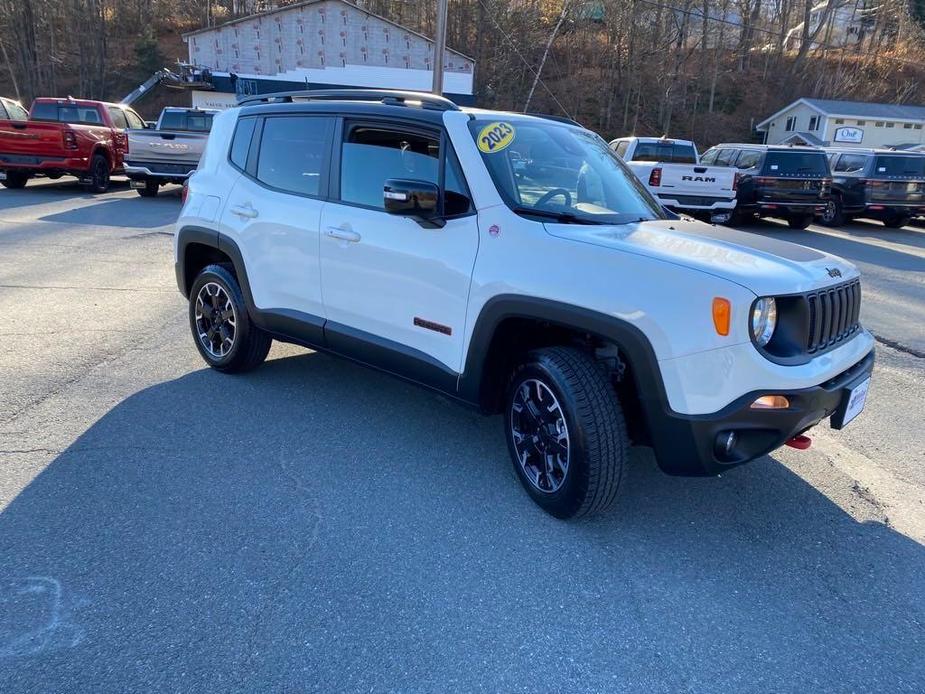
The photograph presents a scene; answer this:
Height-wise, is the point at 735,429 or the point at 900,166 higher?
the point at 900,166

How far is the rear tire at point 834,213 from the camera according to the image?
54.7ft

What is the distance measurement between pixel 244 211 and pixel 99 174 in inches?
538

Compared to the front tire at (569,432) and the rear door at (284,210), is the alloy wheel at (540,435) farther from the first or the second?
the rear door at (284,210)

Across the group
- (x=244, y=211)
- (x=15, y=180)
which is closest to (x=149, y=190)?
(x=15, y=180)

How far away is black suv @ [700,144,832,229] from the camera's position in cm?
1520

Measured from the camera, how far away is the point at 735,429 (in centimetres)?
289

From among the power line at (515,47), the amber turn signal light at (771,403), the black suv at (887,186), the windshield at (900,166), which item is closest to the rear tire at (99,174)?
the amber turn signal light at (771,403)

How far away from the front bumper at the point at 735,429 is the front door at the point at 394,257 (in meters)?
1.18

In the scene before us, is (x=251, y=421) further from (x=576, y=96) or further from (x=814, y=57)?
(x=814, y=57)

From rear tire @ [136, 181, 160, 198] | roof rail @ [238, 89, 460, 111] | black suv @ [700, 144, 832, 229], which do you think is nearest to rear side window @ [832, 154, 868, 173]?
black suv @ [700, 144, 832, 229]

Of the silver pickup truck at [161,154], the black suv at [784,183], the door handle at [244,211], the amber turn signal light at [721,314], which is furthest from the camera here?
the black suv at [784,183]

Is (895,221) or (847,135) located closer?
(895,221)

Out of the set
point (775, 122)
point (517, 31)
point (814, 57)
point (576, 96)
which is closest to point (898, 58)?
point (814, 57)

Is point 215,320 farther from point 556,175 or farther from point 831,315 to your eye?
point 831,315
